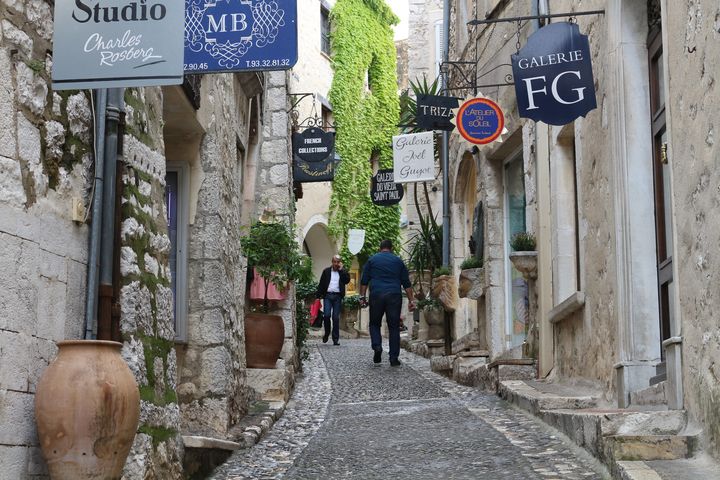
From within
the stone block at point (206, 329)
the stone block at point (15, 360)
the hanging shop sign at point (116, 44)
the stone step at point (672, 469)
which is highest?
the hanging shop sign at point (116, 44)

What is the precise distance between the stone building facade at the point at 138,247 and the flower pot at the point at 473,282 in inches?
171

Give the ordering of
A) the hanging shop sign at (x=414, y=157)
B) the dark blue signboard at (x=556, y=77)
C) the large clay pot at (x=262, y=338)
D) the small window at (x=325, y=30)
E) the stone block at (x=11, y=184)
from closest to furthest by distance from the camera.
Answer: the stone block at (x=11, y=184) → the dark blue signboard at (x=556, y=77) → the large clay pot at (x=262, y=338) → the hanging shop sign at (x=414, y=157) → the small window at (x=325, y=30)

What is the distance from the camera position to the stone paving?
5652 mm

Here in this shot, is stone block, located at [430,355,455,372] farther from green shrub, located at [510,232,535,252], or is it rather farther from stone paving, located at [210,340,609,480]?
green shrub, located at [510,232,535,252]

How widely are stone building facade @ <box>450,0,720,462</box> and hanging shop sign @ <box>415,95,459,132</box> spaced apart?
121 centimetres

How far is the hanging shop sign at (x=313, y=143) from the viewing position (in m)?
14.8

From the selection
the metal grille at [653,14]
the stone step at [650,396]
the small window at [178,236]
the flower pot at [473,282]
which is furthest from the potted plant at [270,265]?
the metal grille at [653,14]

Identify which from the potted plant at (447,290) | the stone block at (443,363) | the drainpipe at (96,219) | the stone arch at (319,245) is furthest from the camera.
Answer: the stone arch at (319,245)

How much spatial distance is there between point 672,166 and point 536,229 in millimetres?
4412

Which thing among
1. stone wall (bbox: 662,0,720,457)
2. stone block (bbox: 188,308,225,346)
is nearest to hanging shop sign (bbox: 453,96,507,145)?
stone block (bbox: 188,308,225,346)

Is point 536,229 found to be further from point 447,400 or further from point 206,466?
point 206,466

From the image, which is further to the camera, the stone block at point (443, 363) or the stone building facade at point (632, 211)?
the stone block at point (443, 363)

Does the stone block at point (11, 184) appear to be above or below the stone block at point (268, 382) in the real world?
above

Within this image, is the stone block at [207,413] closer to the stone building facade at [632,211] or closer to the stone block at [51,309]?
the stone building facade at [632,211]
